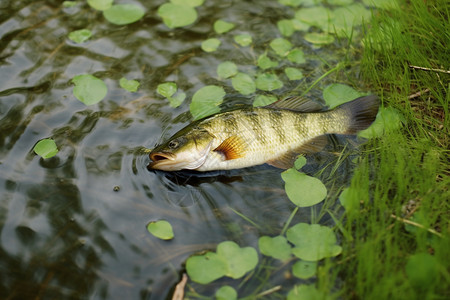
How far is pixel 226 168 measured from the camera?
400cm

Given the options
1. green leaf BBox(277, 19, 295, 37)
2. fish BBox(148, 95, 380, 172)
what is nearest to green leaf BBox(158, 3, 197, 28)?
green leaf BBox(277, 19, 295, 37)

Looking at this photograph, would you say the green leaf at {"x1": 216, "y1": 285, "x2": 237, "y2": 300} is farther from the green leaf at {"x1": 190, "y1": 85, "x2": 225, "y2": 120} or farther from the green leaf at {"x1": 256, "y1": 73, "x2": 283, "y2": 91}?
the green leaf at {"x1": 256, "y1": 73, "x2": 283, "y2": 91}

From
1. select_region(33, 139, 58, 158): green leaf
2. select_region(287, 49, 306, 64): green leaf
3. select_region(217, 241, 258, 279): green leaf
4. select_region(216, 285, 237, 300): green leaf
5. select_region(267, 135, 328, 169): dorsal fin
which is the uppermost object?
select_region(33, 139, 58, 158): green leaf

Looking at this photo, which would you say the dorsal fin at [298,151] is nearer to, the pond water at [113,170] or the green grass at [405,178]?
the pond water at [113,170]

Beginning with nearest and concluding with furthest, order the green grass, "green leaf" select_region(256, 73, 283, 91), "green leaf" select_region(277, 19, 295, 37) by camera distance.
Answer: the green grass < "green leaf" select_region(256, 73, 283, 91) < "green leaf" select_region(277, 19, 295, 37)

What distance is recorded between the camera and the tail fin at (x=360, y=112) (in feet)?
13.8

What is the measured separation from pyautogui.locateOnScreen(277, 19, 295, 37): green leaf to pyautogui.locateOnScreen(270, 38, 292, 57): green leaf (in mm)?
174

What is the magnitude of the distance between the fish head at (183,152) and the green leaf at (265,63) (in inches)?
62.7

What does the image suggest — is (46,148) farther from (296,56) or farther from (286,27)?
→ (286,27)

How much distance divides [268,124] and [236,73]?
1.19 m

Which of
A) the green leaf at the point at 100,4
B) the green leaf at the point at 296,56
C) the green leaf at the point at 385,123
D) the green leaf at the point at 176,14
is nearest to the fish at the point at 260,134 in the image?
the green leaf at the point at 385,123

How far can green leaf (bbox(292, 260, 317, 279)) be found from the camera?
3.18 meters

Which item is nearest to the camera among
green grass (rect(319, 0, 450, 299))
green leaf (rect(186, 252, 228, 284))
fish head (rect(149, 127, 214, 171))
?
green grass (rect(319, 0, 450, 299))

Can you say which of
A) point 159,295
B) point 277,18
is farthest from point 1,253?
point 277,18
